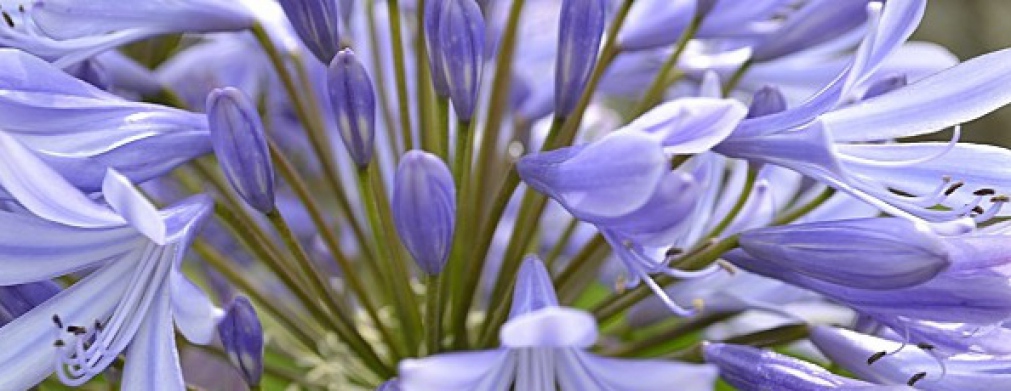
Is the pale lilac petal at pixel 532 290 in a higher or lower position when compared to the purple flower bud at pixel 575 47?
lower

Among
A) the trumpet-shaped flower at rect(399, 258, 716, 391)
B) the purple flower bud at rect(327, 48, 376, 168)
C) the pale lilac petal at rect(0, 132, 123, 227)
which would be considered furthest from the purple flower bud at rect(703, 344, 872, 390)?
the pale lilac petal at rect(0, 132, 123, 227)

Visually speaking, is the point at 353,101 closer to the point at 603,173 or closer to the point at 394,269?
the point at 394,269

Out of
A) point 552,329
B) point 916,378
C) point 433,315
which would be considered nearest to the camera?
point 552,329

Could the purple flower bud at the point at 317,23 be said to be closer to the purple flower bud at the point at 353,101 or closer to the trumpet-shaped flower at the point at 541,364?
the purple flower bud at the point at 353,101

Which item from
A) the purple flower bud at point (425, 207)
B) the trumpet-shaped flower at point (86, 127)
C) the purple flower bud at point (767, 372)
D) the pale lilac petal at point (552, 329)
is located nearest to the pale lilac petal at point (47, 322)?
the trumpet-shaped flower at point (86, 127)

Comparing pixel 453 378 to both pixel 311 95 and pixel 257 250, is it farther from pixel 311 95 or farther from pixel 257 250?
pixel 311 95

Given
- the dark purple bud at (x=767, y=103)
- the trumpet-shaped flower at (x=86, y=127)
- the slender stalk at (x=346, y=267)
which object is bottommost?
the slender stalk at (x=346, y=267)

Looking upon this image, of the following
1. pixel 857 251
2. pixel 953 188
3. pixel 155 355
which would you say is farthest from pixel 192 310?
pixel 953 188
